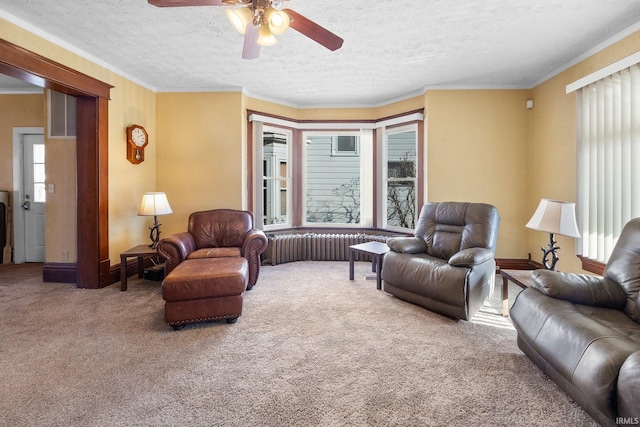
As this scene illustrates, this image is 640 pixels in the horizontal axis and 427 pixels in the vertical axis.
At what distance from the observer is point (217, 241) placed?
162 inches

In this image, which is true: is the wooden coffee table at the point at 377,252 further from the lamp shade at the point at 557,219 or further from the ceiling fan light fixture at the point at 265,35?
the ceiling fan light fixture at the point at 265,35

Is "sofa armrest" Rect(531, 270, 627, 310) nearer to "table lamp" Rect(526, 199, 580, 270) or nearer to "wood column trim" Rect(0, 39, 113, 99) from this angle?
"table lamp" Rect(526, 199, 580, 270)

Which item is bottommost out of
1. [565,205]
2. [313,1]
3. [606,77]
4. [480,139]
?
[565,205]

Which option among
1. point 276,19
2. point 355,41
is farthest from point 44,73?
point 355,41

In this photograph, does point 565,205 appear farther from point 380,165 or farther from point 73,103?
point 73,103

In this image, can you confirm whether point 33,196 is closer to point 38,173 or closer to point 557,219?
point 38,173

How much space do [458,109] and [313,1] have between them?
2.82 meters

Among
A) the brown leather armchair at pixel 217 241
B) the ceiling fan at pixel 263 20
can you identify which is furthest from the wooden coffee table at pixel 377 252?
the ceiling fan at pixel 263 20

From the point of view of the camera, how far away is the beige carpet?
1.66m

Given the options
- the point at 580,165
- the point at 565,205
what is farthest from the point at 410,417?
the point at 580,165

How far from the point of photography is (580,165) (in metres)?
3.37

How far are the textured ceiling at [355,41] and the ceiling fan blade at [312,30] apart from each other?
581 mm

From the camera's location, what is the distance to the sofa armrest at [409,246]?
3522mm

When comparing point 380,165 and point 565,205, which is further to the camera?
point 380,165
